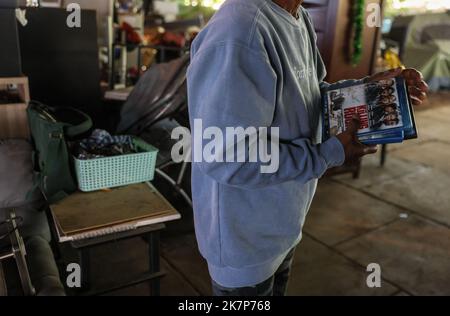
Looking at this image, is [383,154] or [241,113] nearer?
[241,113]

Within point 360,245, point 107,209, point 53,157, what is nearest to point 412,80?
point 107,209

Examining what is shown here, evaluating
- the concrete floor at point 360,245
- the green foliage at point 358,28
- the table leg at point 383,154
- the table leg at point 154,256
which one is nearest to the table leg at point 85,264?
the table leg at point 154,256

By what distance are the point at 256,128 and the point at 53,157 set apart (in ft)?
→ 3.97

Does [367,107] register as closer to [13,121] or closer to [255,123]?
[255,123]

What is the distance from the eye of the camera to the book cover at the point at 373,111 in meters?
1.15

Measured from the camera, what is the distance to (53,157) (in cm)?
186

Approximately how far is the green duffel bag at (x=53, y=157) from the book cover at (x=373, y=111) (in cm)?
123

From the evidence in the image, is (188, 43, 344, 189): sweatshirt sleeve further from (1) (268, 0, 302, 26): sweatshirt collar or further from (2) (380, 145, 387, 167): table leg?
(2) (380, 145, 387, 167): table leg

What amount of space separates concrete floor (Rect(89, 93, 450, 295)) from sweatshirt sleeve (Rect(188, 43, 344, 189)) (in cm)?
162

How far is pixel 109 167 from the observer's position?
2055mm

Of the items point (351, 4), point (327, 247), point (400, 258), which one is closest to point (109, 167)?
point (327, 247)

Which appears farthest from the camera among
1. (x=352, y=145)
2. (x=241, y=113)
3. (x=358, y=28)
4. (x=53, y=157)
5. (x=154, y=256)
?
(x=358, y=28)
